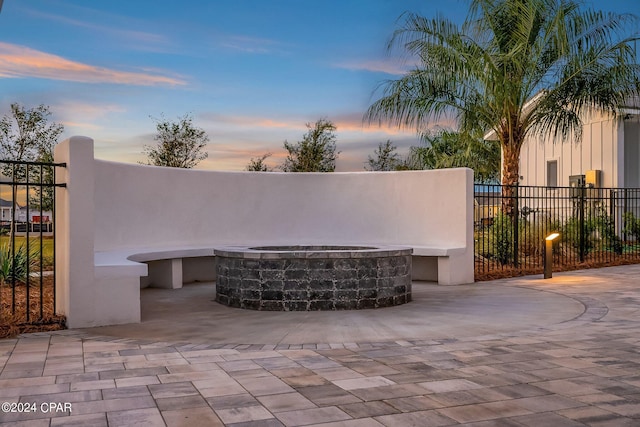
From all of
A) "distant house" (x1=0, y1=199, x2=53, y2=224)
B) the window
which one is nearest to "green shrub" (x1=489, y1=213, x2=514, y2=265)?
the window

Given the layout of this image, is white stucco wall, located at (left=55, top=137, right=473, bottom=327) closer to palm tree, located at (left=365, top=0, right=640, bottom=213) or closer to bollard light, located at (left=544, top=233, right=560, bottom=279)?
bollard light, located at (left=544, top=233, right=560, bottom=279)

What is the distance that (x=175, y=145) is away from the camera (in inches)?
845

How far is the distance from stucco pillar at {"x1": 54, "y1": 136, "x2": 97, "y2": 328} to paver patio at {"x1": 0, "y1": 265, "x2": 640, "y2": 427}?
0.34 meters

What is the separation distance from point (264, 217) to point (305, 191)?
3.59 ft

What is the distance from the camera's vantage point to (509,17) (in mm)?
13828

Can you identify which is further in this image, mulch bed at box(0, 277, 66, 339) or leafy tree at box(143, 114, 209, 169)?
leafy tree at box(143, 114, 209, 169)

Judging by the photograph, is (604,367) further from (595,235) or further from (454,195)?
(595,235)

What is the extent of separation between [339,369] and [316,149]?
60.9ft

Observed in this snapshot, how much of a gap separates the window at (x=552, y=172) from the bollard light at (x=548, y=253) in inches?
357

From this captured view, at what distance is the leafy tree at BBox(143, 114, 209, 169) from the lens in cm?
2139

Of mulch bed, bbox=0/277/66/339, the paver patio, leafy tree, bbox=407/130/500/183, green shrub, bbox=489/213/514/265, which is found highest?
leafy tree, bbox=407/130/500/183

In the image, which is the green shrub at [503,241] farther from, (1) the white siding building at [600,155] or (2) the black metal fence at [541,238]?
(1) the white siding building at [600,155]

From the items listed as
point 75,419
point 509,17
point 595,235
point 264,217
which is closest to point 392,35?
point 509,17

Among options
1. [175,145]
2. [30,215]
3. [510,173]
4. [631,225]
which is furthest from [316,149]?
[631,225]
